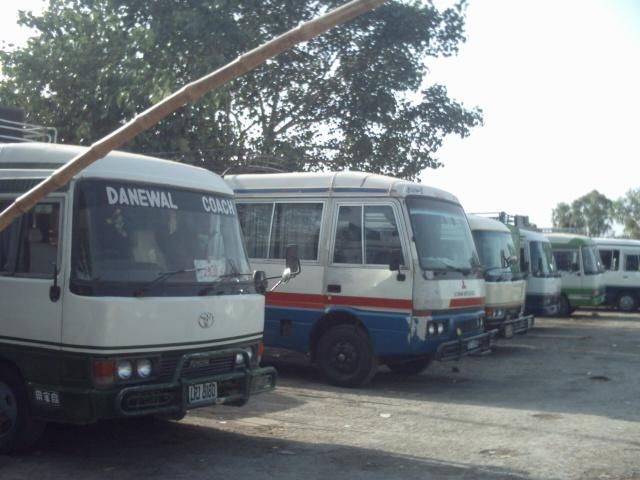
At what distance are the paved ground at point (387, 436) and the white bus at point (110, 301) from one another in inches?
22.5

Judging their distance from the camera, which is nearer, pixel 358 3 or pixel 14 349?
pixel 358 3

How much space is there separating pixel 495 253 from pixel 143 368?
11090 mm

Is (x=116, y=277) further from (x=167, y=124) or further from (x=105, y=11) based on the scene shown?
(x=105, y=11)

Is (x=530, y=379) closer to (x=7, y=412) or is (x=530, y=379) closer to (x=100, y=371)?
(x=100, y=371)

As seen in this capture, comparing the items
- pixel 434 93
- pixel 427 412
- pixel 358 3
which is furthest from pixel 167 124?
pixel 358 3

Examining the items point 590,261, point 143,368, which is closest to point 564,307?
point 590,261

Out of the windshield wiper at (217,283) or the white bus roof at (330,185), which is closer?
the windshield wiper at (217,283)

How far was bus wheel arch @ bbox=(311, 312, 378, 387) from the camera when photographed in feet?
37.8

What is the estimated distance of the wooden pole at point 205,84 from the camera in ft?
16.7

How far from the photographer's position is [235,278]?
7.91m

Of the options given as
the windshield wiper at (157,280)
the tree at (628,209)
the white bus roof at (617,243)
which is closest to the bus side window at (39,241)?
the windshield wiper at (157,280)

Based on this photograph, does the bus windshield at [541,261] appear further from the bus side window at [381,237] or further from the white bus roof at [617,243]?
the bus side window at [381,237]

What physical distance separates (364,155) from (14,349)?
50.5 ft

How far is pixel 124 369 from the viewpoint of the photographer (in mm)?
6754
